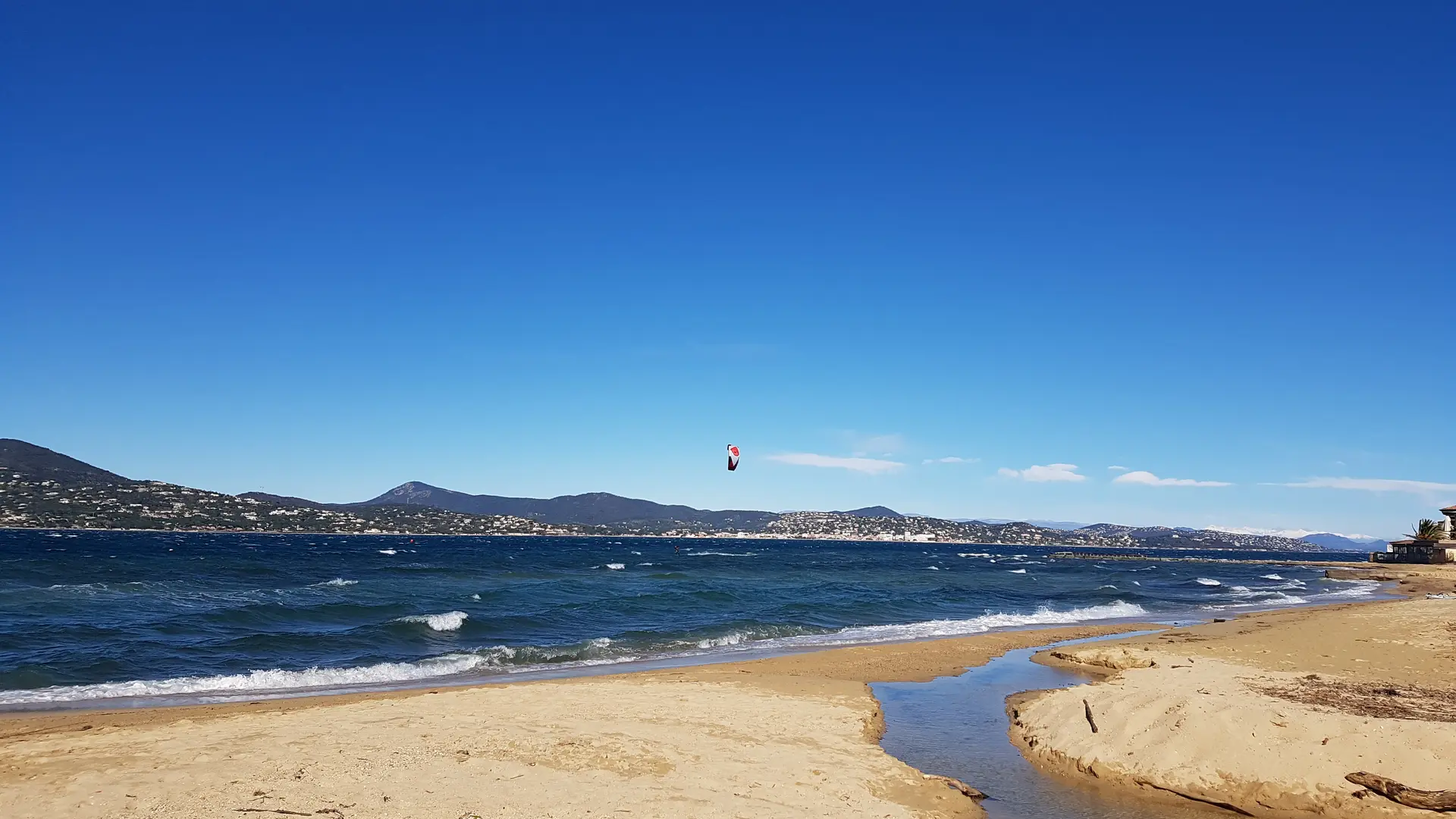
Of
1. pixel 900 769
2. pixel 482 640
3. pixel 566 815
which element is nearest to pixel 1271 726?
pixel 900 769

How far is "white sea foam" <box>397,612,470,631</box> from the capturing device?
28328 millimetres

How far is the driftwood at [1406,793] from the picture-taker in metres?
8.83

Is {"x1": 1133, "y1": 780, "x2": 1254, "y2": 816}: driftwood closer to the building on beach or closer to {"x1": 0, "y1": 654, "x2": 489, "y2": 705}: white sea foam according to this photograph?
{"x1": 0, "y1": 654, "x2": 489, "y2": 705}: white sea foam

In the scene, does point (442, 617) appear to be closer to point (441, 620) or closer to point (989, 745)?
point (441, 620)

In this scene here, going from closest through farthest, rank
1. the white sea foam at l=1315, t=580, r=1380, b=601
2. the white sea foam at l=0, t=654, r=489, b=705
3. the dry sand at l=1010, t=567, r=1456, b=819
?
the dry sand at l=1010, t=567, r=1456, b=819, the white sea foam at l=0, t=654, r=489, b=705, the white sea foam at l=1315, t=580, r=1380, b=601

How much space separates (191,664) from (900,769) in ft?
59.8

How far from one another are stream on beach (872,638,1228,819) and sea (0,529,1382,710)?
23.5 ft


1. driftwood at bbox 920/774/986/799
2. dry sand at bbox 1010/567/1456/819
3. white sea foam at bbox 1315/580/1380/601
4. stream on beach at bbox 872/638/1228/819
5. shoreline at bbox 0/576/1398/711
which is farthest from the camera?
white sea foam at bbox 1315/580/1380/601

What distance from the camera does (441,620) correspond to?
29047 millimetres

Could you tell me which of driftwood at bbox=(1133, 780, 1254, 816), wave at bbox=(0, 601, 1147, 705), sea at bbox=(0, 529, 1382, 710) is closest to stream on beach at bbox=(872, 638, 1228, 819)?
driftwood at bbox=(1133, 780, 1254, 816)

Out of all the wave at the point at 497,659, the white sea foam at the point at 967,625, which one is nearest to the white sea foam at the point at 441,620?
the wave at the point at 497,659

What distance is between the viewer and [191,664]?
20.6 meters

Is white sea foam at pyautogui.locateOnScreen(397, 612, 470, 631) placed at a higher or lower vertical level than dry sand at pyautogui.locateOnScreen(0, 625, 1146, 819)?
lower

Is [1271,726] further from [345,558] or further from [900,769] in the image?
[345,558]
